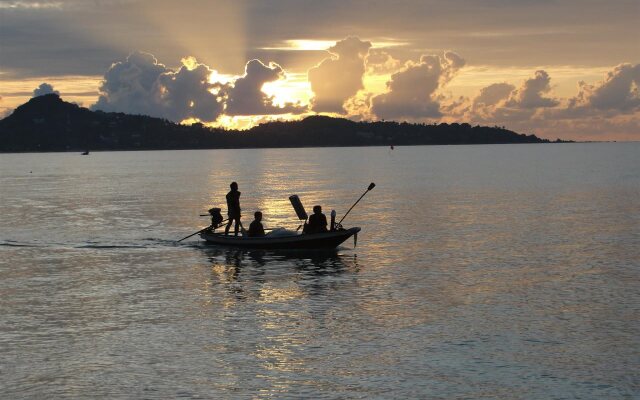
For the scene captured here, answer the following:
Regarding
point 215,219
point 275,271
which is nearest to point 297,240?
point 275,271

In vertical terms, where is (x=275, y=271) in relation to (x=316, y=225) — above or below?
below

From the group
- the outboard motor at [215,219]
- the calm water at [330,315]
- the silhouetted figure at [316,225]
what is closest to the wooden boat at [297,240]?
the silhouetted figure at [316,225]

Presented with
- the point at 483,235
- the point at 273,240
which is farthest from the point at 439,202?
the point at 273,240

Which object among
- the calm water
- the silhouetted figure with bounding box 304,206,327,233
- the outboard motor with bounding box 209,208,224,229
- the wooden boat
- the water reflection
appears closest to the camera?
the calm water

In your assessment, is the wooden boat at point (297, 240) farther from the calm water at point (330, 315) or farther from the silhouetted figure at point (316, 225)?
the calm water at point (330, 315)

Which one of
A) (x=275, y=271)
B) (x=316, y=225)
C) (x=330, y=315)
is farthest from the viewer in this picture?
(x=316, y=225)

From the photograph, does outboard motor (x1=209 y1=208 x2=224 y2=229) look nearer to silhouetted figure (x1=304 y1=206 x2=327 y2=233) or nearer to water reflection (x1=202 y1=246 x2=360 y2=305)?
water reflection (x1=202 y1=246 x2=360 y2=305)

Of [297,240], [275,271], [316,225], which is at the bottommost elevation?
→ [275,271]

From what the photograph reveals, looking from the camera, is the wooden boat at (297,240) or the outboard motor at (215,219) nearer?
the wooden boat at (297,240)

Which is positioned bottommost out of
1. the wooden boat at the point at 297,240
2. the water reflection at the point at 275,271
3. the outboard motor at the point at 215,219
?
the water reflection at the point at 275,271

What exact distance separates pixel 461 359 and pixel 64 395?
10746 mm

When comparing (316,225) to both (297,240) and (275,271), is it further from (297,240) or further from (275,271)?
(275,271)

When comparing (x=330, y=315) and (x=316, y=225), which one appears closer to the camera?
(x=330, y=315)

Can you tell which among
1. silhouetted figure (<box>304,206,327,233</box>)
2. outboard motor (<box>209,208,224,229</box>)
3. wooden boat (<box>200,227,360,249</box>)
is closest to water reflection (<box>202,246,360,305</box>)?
wooden boat (<box>200,227,360,249</box>)
